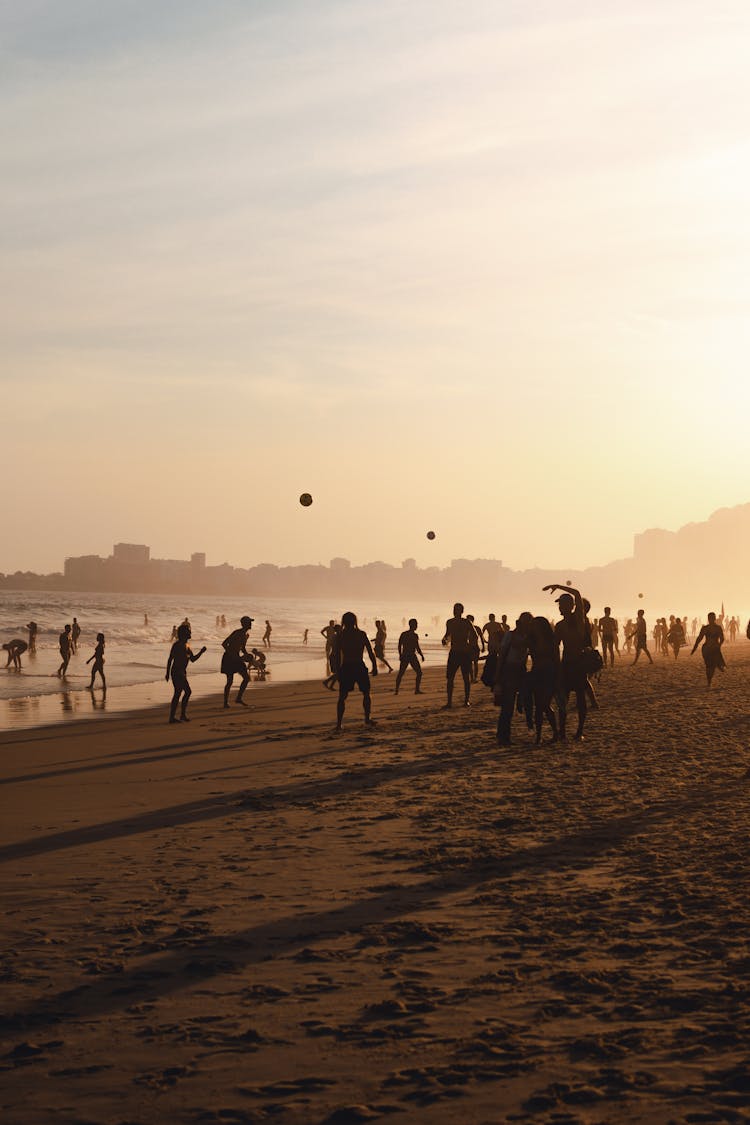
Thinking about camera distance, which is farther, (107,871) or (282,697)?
(282,697)

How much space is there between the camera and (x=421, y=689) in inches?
1098

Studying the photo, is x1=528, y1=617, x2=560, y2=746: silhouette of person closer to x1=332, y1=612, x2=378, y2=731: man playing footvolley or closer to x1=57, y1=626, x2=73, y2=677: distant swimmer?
x1=332, y1=612, x2=378, y2=731: man playing footvolley

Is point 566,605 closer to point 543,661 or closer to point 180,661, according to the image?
point 543,661

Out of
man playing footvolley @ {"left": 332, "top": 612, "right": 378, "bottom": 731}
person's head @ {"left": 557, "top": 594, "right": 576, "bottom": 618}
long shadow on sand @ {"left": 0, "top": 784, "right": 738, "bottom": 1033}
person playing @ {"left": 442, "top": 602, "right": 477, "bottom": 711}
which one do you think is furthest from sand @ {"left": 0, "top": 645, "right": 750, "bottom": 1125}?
person playing @ {"left": 442, "top": 602, "right": 477, "bottom": 711}

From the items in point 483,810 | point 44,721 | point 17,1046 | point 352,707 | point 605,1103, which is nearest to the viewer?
point 605,1103

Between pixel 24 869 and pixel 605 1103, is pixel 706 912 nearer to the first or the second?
pixel 605 1103

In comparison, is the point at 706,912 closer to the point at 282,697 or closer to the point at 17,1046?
the point at 17,1046

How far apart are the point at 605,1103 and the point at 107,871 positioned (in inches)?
189

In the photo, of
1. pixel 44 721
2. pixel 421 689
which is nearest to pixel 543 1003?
pixel 44 721

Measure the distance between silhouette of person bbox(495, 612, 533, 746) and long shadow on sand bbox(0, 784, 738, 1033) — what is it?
5.74m

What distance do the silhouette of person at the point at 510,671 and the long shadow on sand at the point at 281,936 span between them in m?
5.74

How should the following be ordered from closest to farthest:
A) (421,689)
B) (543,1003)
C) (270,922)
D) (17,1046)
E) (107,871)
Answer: (17,1046) → (543,1003) → (270,922) → (107,871) → (421,689)

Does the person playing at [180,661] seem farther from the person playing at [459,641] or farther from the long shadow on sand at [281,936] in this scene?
the long shadow on sand at [281,936]

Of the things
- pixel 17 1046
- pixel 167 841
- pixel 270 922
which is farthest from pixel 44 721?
pixel 17 1046
